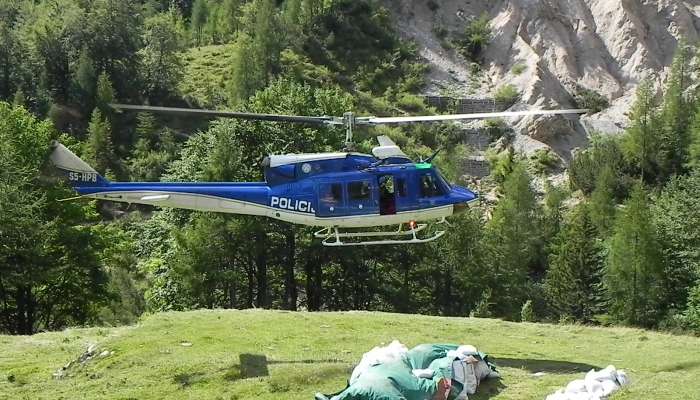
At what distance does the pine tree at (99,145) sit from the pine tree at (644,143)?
43804 mm

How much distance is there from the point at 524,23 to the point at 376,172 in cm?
7158

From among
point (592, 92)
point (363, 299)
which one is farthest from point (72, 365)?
point (592, 92)

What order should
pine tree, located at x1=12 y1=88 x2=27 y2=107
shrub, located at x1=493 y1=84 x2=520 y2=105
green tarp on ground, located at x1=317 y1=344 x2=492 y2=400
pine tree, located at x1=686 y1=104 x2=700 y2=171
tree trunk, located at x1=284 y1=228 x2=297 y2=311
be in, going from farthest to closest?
shrub, located at x1=493 y1=84 x2=520 y2=105, pine tree, located at x1=12 y1=88 x2=27 y2=107, pine tree, located at x1=686 y1=104 x2=700 y2=171, tree trunk, located at x1=284 y1=228 x2=297 y2=311, green tarp on ground, located at x1=317 y1=344 x2=492 y2=400

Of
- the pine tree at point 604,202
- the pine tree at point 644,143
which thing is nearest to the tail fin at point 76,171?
the pine tree at point 604,202

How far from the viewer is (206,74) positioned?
83.2 metres

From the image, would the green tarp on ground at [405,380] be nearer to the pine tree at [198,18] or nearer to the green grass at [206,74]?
the green grass at [206,74]

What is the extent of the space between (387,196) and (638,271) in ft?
85.9

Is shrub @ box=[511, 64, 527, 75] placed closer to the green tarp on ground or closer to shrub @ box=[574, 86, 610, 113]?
shrub @ box=[574, 86, 610, 113]

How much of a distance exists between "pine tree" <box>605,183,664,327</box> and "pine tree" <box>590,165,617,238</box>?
9636mm

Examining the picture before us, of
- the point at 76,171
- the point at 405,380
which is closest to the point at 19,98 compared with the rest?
the point at 76,171

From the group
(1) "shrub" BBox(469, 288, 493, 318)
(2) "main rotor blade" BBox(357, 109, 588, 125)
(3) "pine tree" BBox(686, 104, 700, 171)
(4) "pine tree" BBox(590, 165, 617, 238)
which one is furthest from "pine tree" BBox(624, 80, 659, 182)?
(2) "main rotor blade" BBox(357, 109, 588, 125)

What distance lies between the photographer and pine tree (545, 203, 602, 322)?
47.4 meters

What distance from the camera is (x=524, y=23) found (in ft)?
279

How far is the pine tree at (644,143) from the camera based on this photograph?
64.8 m
